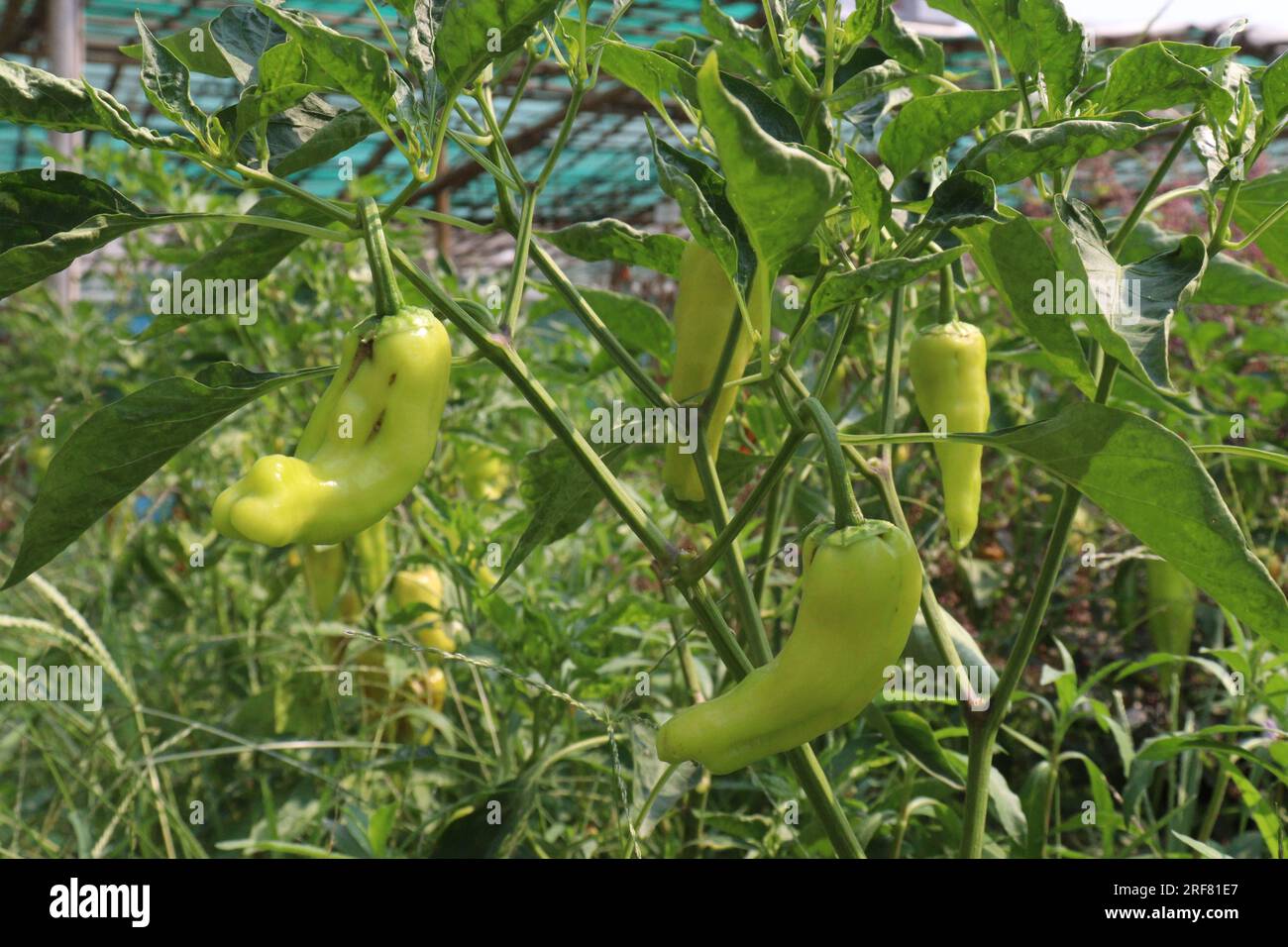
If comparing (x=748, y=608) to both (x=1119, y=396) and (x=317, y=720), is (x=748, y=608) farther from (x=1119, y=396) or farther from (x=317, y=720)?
(x=317, y=720)

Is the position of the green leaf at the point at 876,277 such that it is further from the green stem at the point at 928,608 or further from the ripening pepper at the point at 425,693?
the ripening pepper at the point at 425,693

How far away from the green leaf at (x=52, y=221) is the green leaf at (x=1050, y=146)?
38 cm

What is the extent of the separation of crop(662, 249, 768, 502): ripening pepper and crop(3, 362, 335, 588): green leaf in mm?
237

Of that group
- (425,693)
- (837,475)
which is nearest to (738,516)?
(837,475)

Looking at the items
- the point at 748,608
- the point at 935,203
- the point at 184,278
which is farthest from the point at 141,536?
the point at 935,203

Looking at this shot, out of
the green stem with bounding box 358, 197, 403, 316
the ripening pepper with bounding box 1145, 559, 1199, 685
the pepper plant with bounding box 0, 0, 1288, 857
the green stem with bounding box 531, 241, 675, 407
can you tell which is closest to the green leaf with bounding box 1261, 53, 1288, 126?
the pepper plant with bounding box 0, 0, 1288, 857

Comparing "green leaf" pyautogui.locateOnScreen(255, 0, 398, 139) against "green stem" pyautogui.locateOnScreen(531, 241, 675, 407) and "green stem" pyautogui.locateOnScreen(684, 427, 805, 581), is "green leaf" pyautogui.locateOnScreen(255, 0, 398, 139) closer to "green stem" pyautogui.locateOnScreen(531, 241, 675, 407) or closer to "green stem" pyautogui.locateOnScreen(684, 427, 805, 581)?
"green stem" pyautogui.locateOnScreen(531, 241, 675, 407)

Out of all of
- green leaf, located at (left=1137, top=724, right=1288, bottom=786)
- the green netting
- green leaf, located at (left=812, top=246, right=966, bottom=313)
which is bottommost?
green leaf, located at (left=1137, top=724, right=1288, bottom=786)

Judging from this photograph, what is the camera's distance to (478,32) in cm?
52

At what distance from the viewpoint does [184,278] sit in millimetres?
689

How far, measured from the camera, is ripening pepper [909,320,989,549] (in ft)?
2.26

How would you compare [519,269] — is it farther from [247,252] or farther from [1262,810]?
[1262,810]

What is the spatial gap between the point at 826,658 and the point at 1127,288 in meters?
0.22

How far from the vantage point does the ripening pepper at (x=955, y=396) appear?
69 cm
